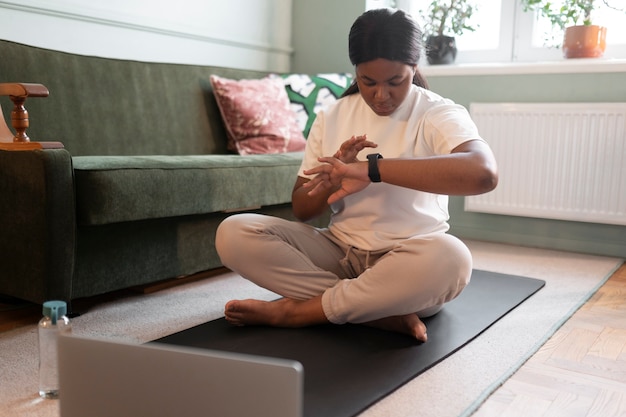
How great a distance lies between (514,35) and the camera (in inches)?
130

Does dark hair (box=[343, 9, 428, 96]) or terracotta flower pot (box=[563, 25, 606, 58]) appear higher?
terracotta flower pot (box=[563, 25, 606, 58])

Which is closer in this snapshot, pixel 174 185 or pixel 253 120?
pixel 174 185

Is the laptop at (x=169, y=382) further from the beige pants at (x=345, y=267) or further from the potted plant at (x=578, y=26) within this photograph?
the potted plant at (x=578, y=26)

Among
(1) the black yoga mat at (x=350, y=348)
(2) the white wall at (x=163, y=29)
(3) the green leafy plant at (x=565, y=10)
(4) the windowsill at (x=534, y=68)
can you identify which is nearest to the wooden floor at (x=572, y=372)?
(1) the black yoga mat at (x=350, y=348)

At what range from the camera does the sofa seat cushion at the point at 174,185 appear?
1785 mm

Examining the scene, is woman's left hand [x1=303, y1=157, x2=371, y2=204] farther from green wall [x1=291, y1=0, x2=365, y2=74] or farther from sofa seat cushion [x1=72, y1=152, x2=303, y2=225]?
green wall [x1=291, y1=0, x2=365, y2=74]

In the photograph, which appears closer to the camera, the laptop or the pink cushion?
the laptop

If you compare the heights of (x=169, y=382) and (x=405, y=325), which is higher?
(x=169, y=382)

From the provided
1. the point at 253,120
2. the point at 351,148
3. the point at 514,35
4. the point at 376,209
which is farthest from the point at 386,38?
the point at 514,35

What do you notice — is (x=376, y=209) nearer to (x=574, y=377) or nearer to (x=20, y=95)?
(x=574, y=377)

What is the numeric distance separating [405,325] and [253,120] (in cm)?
141

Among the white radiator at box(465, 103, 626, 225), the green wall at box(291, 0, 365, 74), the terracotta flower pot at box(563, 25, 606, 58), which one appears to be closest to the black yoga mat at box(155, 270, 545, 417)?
the white radiator at box(465, 103, 626, 225)

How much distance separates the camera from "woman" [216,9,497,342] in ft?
4.85

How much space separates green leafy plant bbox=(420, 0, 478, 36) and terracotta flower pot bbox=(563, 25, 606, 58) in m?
0.54
